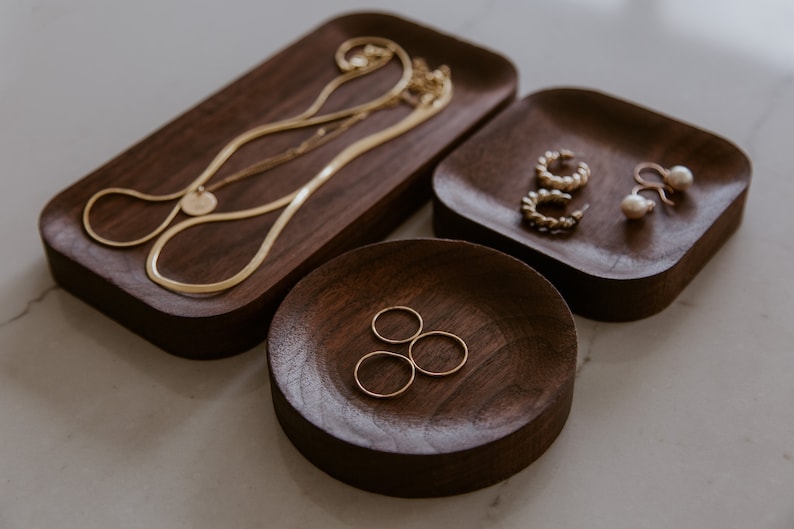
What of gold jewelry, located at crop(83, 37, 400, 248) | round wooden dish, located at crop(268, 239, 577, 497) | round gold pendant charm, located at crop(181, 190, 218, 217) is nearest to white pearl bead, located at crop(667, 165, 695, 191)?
round wooden dish, located at crop(268, 239, 577, 497)

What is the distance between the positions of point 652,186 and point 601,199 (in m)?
0.05

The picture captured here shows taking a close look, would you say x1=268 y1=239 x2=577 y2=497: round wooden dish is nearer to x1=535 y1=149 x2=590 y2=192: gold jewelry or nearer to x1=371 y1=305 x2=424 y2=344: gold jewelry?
x1=371 y1=305 x2=424 y2=344: gold jewelry

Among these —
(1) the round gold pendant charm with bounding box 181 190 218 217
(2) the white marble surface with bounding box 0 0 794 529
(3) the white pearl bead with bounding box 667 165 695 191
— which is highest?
(3) the white pearl bead with bounding box 667 165 695 191

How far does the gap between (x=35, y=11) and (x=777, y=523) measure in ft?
3.67

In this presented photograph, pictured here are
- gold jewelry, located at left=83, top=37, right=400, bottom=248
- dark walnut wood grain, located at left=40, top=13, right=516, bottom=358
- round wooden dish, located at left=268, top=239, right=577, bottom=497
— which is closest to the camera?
round wooden dish, located at left=268, top=239, right=577, bottom=497

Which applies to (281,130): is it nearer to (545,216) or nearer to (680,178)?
(545,216)

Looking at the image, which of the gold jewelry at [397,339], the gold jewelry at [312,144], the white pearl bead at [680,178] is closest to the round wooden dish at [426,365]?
the gold jewelry at [397,339]

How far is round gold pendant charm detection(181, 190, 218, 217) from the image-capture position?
1.12m

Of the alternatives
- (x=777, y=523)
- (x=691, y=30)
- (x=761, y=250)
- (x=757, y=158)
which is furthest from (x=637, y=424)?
(x=691, y=30)

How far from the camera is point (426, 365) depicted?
95cm

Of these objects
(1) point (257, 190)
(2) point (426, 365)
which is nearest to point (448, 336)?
(2) point (426, 365)

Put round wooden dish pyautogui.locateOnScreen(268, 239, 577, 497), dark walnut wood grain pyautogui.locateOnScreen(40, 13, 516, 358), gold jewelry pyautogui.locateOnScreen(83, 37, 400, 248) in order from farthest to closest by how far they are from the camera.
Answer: gold jewelry pyautogui.locateOnScreen(83, 37, 400, 248), dark walnut wood grain pyautogui.locateOnScreen(40, 13, 516, 358), round wooden dish pyautogui.locateOnScreen(268, 239, 577, 497)

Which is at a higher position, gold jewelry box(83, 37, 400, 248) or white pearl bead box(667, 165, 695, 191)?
white pearl bead box(667, 165, 695, 191)

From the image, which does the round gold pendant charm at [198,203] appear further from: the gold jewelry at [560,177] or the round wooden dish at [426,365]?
the gold jewelry at [560,177]
